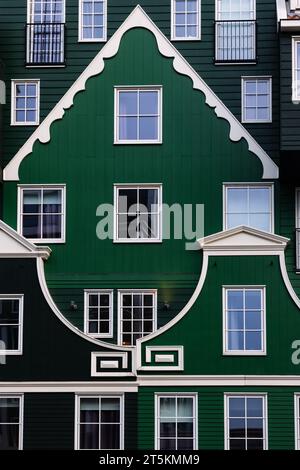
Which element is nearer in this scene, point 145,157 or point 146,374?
point 146,374

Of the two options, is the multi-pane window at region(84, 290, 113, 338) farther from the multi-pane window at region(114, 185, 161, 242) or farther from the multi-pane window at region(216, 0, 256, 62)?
the multi-pane window at region(216, 0, 256, 62)

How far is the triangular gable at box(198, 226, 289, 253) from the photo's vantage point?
3406cm

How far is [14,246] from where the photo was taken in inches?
1351

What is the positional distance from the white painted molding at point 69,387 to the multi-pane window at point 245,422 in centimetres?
270

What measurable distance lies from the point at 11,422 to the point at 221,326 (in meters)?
6.34

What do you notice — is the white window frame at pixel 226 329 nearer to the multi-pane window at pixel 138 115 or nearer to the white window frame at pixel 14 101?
the multi-pane window at pixel 138 115

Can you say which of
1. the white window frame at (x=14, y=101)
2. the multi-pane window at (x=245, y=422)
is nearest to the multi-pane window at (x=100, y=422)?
the multi-pane window at (x=245, y=422)

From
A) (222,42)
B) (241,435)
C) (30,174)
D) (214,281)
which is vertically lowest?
(241,435)

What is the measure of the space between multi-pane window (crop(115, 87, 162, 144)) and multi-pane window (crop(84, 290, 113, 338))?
15.0ft

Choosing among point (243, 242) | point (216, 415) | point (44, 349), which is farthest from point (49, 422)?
point (243, 242)

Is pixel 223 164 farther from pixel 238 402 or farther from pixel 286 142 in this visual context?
pixel 238 402

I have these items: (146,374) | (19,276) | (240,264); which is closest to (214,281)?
(240,264)

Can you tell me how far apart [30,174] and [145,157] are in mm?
3401

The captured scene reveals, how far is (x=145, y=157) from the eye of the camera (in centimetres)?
3562
